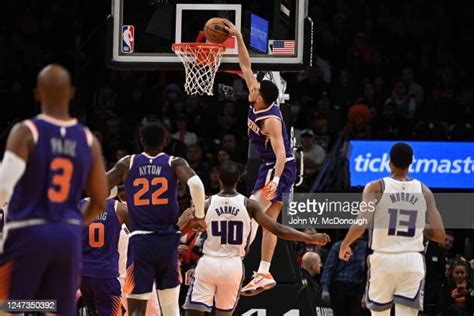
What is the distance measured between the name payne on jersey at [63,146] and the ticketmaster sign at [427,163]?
10715 millimetres

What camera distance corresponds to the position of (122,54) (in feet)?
39.5

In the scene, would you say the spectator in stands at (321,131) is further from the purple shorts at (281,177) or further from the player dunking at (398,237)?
the player dunking at (398,237)

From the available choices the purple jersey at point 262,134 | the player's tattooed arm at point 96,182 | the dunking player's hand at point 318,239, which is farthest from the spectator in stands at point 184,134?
the player's tattooed arm at point 96,182

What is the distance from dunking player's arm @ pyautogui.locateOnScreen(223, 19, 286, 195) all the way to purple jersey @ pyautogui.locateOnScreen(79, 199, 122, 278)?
63.8 inches

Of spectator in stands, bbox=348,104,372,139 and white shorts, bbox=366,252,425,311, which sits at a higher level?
spectator in stands, bbox=348,104,372,139

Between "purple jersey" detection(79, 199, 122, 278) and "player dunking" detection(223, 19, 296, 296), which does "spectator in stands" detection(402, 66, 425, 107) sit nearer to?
"player dunking" detection(223, 19, 296, 296)

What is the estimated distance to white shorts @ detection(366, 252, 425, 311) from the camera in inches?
387

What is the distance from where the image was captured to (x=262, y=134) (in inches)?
454

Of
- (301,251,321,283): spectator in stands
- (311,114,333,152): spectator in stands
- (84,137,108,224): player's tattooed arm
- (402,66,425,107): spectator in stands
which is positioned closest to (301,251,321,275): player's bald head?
(301,251,321,283): spectator in stands

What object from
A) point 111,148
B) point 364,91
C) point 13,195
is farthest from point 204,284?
point 364,91

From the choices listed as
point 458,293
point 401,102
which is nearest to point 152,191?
point 458,293

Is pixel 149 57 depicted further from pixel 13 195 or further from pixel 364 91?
pixel 364 91

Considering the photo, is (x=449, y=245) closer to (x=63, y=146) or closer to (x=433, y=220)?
(x=433, y=220)

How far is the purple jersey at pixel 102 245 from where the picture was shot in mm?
10820
